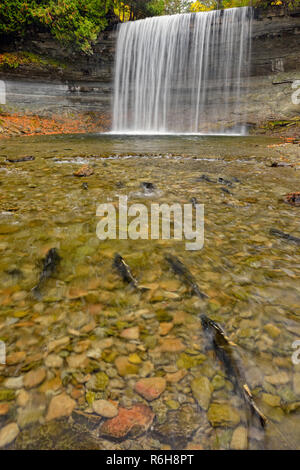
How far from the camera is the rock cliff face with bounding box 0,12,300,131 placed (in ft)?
48.4

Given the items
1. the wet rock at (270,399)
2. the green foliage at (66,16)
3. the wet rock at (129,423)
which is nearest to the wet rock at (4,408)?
the wet rock at (129,423)

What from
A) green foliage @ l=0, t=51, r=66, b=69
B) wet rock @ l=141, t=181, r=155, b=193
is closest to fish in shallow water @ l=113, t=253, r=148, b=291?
wet rock @ l=141, t=181, r=155, b=193

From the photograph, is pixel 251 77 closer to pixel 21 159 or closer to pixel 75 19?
pixel 75 19

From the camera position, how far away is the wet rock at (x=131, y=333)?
143 cm

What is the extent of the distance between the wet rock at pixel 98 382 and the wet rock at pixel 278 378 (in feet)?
2.51

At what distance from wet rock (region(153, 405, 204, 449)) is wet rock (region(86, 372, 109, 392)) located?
0.29m

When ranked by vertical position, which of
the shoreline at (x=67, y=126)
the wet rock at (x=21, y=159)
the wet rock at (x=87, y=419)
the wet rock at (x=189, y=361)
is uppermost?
the shoreline at (x=67, y=126)

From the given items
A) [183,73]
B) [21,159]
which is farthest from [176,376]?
[183,73]

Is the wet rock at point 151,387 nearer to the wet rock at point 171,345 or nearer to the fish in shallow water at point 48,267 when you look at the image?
the wet rock at point 171,345

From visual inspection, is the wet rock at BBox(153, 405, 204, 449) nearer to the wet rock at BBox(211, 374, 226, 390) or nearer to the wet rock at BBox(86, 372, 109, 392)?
the wet rock at BBox(211, 374, 226, 390)

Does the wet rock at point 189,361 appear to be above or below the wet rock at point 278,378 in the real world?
above
